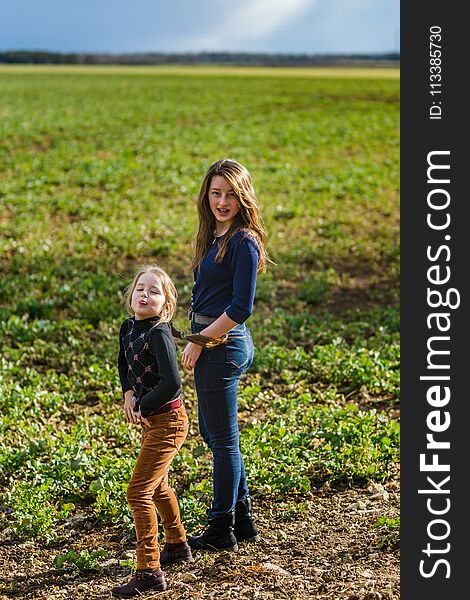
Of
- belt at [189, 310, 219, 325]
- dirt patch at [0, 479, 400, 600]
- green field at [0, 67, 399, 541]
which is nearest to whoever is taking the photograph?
dirt patch at [0, 479, 400, 600]

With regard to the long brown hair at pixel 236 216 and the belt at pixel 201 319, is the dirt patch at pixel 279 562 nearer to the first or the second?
the belt at pixel 201 319

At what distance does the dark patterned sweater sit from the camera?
4906 mm

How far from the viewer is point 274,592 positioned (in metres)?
4.85

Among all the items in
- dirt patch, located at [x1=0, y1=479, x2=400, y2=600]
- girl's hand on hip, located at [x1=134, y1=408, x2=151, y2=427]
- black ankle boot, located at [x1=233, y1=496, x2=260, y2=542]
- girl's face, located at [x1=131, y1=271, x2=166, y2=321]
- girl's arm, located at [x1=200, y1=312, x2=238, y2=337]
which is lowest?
dirt patch, located at [x1=0, y1=479, x2=400, y2=600]

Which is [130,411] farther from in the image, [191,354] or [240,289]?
[240,289]

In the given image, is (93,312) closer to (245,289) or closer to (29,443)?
(29,443)

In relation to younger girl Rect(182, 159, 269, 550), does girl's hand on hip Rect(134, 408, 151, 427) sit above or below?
below

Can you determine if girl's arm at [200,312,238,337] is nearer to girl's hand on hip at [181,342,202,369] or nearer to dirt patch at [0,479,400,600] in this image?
girl's hand on hip at [181,342,202,369]

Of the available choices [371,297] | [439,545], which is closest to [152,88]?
[371,297]

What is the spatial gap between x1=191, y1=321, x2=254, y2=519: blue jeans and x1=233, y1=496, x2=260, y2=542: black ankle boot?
0.26 m

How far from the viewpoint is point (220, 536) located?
17.9 ft

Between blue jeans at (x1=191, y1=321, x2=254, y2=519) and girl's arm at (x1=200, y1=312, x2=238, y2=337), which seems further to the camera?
blue jeans at (x1=191, y1=321, x2=254, y2=519)

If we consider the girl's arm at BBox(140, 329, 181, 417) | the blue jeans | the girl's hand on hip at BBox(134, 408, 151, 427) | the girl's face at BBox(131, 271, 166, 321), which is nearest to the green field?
the girl's face at BBox(131, 271, 166, 321)

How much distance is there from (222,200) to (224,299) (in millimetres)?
593
